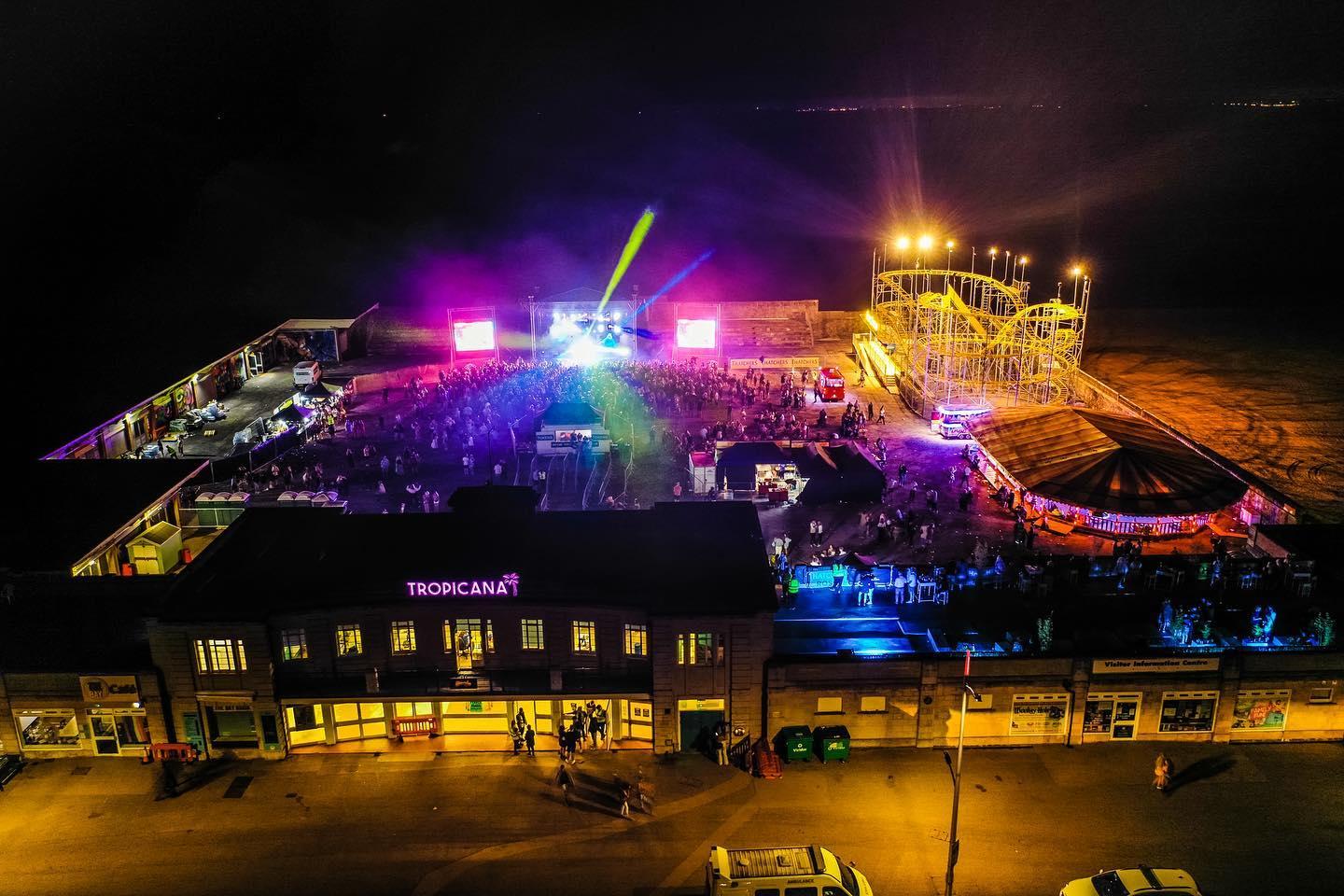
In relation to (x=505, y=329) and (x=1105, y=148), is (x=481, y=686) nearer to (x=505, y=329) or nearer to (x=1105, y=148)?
(x=505, y=329)

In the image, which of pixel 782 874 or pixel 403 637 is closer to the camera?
pixel 782 874

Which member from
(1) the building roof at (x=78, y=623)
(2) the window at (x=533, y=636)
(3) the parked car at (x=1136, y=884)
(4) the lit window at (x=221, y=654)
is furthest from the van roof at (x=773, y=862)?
(1) the building roof at (x=78, y=623)

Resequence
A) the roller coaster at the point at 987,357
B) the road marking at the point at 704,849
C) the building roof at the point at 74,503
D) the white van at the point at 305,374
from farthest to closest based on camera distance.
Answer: the white van at the point at 305,374, the roller coaster at the point at 987,357, the building roof at the point at 74,503, the road marking at the point at 704,849

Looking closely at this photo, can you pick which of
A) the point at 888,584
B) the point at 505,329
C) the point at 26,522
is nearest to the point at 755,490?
the point at 888,584

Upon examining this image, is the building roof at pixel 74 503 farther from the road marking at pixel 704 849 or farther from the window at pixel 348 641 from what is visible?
the road marking at pixel 704 849

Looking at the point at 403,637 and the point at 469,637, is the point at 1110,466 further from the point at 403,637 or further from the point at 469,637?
the point at 403,637

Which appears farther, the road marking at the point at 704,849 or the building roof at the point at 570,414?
the building roof at the point at 570,414

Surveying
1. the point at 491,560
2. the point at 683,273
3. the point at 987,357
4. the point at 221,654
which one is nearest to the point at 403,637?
the point at 491,560
